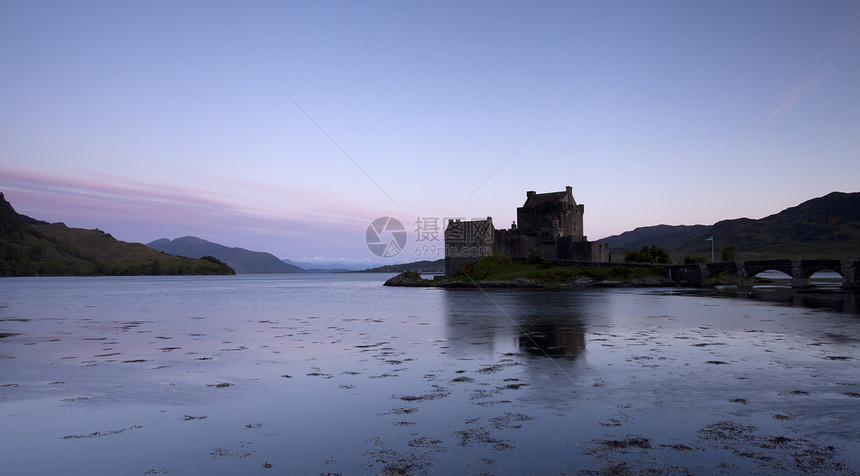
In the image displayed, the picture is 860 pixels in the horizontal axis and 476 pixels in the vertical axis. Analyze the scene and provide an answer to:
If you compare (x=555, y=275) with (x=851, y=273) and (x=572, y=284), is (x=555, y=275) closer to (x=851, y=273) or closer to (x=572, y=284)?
(x=572, y=284)

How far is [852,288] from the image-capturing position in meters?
56.9

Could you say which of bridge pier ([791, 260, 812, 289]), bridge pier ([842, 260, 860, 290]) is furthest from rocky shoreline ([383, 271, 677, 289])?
bridge pier ([842, 260, 860, 290])

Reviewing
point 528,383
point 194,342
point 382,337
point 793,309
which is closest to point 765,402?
point 528,383

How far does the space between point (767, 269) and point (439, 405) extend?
68107 mm

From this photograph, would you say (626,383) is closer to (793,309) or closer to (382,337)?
(382,337)

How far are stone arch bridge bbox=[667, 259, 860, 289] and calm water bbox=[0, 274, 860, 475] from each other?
156ft

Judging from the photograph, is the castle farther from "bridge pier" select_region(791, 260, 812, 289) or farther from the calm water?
the calm water

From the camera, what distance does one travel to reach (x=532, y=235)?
86.9 m

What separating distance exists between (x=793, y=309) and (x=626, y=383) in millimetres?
28789

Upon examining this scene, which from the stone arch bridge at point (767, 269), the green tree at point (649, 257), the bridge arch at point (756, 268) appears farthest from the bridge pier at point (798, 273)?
the green tree at point (649, 257)

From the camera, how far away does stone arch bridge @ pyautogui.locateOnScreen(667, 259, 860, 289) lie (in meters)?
57.2

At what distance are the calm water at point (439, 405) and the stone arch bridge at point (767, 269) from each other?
47685 mm

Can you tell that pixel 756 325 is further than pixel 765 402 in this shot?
Yes

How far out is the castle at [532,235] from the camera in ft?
275
